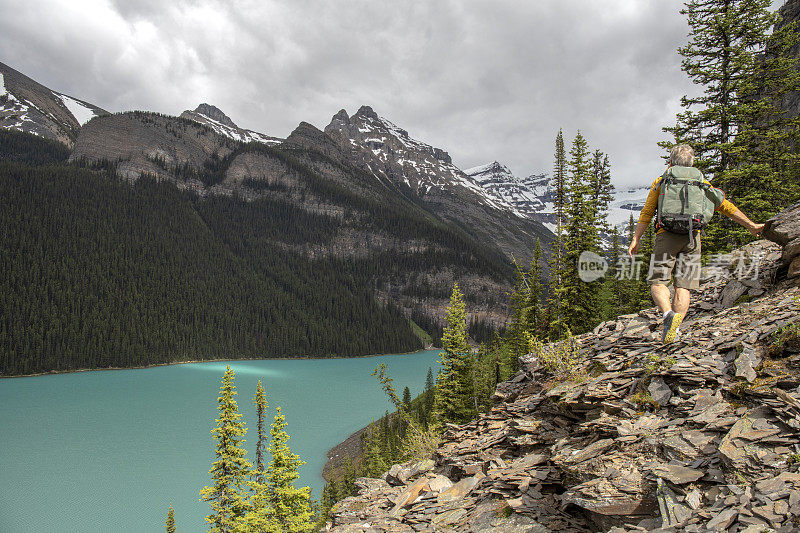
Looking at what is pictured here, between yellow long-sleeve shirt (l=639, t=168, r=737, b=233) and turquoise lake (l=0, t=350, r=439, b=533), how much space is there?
1875 inches

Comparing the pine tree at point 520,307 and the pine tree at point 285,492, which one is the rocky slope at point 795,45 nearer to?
the pine tree at point 520,307

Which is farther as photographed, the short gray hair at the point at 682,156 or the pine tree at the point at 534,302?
the pine tree at the point at 534,302

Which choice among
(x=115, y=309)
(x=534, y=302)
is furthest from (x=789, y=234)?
(x=115, y=309)

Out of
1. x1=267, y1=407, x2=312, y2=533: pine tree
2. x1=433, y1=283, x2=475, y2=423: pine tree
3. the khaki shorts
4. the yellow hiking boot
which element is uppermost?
the khaki shorts

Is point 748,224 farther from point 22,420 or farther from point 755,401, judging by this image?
point 22,420

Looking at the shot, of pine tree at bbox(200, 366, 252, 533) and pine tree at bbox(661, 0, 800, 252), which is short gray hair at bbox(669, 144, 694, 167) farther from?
pine tree at bbox(200, 366, 252, 533)

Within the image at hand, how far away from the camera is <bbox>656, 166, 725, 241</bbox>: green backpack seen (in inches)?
243

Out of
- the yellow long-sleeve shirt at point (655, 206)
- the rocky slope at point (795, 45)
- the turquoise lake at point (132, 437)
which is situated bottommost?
the turquoise lake at point (132, 437)

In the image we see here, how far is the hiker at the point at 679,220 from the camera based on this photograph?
20.4 ft

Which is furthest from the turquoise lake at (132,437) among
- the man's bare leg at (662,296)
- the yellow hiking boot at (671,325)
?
the man's bare leg at (662,296)

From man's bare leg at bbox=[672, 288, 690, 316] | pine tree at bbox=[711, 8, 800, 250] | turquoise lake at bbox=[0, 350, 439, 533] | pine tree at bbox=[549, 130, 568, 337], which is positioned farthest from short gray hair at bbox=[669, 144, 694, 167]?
turquoise lake at bbox=[0, 350, 439, 533]

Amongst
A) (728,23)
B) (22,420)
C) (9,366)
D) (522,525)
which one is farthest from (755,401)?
(9,366)

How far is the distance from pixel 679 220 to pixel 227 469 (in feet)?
71.8

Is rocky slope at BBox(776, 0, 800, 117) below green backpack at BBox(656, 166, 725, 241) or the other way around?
the other way around
